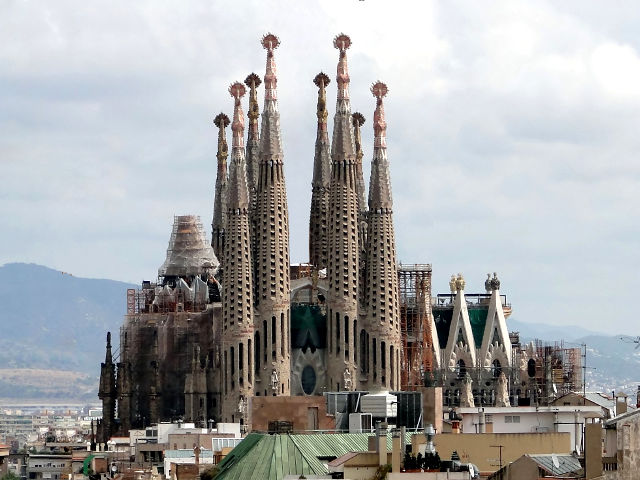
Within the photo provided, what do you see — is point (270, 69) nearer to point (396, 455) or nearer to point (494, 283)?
point (494, 283)

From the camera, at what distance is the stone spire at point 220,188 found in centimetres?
16950

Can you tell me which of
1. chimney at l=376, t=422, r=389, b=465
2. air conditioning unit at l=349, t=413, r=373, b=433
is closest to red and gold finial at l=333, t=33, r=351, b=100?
air conditioning unit at l=349, t=413, r=373, b=433

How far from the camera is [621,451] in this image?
144 feet

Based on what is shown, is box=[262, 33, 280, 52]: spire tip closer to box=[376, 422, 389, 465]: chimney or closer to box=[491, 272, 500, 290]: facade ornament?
box=[491, 272, 500, 290]: facade ornament

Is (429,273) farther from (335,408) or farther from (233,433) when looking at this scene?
(335,408)

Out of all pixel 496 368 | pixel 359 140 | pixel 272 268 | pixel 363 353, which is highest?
pixel 359 140

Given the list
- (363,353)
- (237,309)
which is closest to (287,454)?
(237,309)

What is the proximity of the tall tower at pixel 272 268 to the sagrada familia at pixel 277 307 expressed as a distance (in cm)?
8

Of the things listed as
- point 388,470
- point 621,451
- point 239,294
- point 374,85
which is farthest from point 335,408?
point 374,85

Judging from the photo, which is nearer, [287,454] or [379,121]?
[287,454]

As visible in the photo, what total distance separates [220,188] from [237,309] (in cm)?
2404

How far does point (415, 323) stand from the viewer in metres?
162

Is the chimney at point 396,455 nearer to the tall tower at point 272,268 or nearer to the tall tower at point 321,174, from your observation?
the tall tower at point 272,268

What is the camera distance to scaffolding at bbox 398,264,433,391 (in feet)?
520
